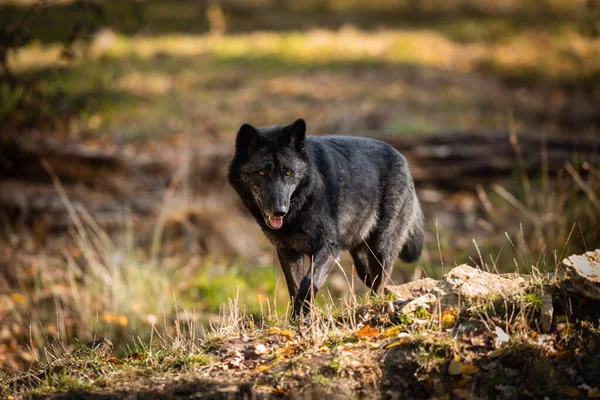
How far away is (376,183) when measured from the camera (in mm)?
6199

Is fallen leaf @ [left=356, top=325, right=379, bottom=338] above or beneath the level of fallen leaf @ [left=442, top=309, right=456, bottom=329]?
beneath

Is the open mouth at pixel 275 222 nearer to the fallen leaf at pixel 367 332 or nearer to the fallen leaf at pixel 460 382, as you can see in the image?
the fallen leaf at pixel 367 332

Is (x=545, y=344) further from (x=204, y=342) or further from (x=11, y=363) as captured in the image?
(x=11, y=363)

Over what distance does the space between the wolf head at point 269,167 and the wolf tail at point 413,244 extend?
69.8 inches

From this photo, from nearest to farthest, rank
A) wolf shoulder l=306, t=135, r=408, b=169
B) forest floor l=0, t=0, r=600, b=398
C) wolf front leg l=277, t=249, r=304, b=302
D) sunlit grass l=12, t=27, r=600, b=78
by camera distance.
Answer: forest floor l=0, t=0, r=600, b=398
wolf front leg l=277, t=249, r=304, b=302
wolf shoulder l=306, t=135, r=408, b=169
sunlit grass l=12, t=27, r=600, b=78

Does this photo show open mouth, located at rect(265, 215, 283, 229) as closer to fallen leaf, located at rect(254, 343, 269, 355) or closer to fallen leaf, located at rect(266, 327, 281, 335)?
fallen leaf, located at rect(266, 327, 281, 335)

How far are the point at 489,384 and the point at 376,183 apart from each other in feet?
8.04

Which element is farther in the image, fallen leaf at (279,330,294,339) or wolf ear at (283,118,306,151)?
wolf ear at (283,118,306,151)

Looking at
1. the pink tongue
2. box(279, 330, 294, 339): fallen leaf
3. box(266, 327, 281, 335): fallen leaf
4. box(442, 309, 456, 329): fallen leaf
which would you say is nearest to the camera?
box(442, 309, 456, 329): fallen leaf

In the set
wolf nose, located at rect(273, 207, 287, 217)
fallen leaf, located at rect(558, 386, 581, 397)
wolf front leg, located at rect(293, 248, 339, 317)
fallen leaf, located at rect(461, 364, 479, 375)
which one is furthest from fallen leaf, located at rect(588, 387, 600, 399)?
wolf nose, located at rect(273, 207, 287, 217)

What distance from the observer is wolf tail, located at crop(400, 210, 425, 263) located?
6.80 meters

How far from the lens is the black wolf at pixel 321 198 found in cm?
544

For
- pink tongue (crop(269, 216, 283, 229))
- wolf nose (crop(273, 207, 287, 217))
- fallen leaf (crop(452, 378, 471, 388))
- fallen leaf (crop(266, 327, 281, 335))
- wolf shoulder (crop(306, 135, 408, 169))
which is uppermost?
wolf shoulder (crop(306, 135, 408, 169))

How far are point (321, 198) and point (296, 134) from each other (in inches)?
24.9
